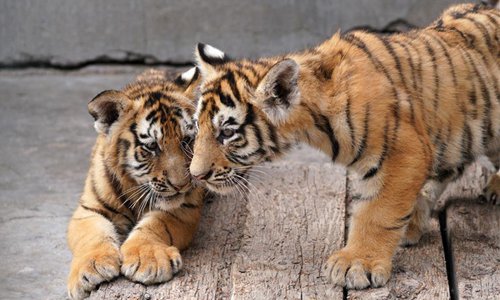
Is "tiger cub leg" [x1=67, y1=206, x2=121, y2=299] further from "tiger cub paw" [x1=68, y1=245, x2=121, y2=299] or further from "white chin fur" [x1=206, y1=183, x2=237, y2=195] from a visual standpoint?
"white chin fur" [x1=206, y1=183, x2=237, y2=195]

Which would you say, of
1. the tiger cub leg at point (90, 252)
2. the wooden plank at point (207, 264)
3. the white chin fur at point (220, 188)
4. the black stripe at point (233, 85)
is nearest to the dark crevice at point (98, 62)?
the wooden plank at point (207, 264)

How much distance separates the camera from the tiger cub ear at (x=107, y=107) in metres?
3.97

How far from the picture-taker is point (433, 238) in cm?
415

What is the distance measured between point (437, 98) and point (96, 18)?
349cm

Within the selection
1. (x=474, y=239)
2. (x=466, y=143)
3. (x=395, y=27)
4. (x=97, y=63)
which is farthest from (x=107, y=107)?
(x=395, y=27)

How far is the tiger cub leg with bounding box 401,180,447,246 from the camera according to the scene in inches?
160

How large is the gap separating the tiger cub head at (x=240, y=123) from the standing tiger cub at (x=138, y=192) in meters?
0.24

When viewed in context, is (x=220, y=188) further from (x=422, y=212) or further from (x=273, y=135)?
(x=422, y=212)

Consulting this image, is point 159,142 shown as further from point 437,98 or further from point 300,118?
point 437,98

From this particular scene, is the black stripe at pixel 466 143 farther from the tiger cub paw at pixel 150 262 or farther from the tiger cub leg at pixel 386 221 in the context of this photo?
the tiger cub paw at pixel 150 262

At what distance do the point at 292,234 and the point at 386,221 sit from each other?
0.59 meters

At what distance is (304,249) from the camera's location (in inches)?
159

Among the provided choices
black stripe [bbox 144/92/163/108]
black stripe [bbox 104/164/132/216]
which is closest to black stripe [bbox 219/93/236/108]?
black stripe [bbox 144/92/163/108]

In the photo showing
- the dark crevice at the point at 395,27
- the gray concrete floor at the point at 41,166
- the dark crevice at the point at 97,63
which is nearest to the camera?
the gray concrete floor at the point at 41,166
